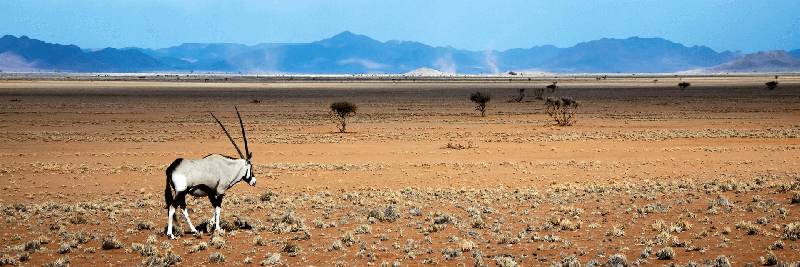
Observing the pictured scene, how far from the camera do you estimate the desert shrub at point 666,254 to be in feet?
25.5

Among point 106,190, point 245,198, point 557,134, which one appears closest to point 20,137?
point 106,190

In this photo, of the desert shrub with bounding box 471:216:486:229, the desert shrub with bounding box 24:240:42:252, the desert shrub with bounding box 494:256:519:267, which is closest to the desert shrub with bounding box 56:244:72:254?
the desert shrub with bounding box 24:240:42:252

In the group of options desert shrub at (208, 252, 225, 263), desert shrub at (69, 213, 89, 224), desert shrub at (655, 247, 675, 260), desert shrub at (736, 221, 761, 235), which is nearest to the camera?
desert shrub at (655, 247, 675, 260)

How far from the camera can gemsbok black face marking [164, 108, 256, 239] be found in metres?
8.60

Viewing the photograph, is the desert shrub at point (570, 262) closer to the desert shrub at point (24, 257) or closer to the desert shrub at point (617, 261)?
the desert shrub at point (617, 261)

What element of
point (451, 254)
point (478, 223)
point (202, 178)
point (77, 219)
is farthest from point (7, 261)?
point (478, 223)

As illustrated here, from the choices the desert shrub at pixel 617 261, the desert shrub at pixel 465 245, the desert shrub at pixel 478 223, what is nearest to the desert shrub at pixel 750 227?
the desert shrub at pixel 617 261

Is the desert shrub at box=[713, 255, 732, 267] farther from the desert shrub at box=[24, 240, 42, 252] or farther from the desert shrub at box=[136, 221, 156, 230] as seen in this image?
the desert shrub at box=[24, 240, 42, 252]

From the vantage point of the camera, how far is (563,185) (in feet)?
48.0

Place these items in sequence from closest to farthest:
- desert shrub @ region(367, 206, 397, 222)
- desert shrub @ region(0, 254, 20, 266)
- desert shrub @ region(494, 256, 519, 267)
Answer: desert shrub @ region(494, 256, 519, 267) → desert shrub @ region(0, 254, 20, 266) → desert shrub @ region(367, 206, 397, 222)

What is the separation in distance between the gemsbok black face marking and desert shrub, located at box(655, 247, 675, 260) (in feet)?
19.9

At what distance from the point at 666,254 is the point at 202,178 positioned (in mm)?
6569

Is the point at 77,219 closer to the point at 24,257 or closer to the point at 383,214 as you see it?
the point at 24,257

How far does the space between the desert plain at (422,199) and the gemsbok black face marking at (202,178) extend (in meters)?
0.61
